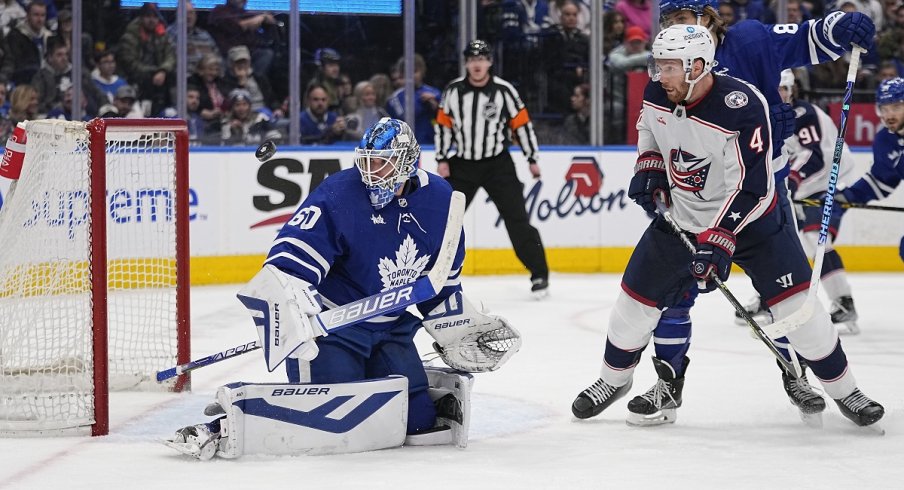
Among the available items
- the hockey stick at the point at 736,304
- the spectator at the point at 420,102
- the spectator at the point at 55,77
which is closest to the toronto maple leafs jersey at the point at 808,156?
the hockey stick at the point at 736,304

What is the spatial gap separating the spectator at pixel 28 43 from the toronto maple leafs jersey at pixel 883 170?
3940 mm

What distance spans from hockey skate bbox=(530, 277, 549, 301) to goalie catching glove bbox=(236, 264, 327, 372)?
3557mm

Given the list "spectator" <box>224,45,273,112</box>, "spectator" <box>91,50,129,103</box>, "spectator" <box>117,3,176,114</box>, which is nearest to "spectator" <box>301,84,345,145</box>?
"spectator" <box>224,45,273,112</box>

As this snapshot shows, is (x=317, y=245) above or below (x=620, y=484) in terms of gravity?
above

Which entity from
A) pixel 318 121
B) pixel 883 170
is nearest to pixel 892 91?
pixel 883 170

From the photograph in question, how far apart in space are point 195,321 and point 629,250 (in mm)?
2875

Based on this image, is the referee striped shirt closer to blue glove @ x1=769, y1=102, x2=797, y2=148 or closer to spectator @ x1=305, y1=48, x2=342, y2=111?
spectator @ x1=305, y1=48, x2=342, y2=111

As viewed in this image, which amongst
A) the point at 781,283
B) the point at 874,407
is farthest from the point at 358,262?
the point at 874,407

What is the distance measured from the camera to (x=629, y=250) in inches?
300

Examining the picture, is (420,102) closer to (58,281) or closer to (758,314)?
(758,314)

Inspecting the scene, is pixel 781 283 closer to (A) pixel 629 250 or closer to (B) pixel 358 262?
(B) pixel 358 262

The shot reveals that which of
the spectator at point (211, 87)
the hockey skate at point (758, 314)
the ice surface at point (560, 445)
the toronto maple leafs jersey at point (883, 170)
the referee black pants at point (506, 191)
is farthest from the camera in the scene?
the spectator at point (211, 87)

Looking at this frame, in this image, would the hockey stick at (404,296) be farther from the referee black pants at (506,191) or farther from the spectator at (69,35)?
the spectator at (69,35)

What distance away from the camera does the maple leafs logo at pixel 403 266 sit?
125 inches
